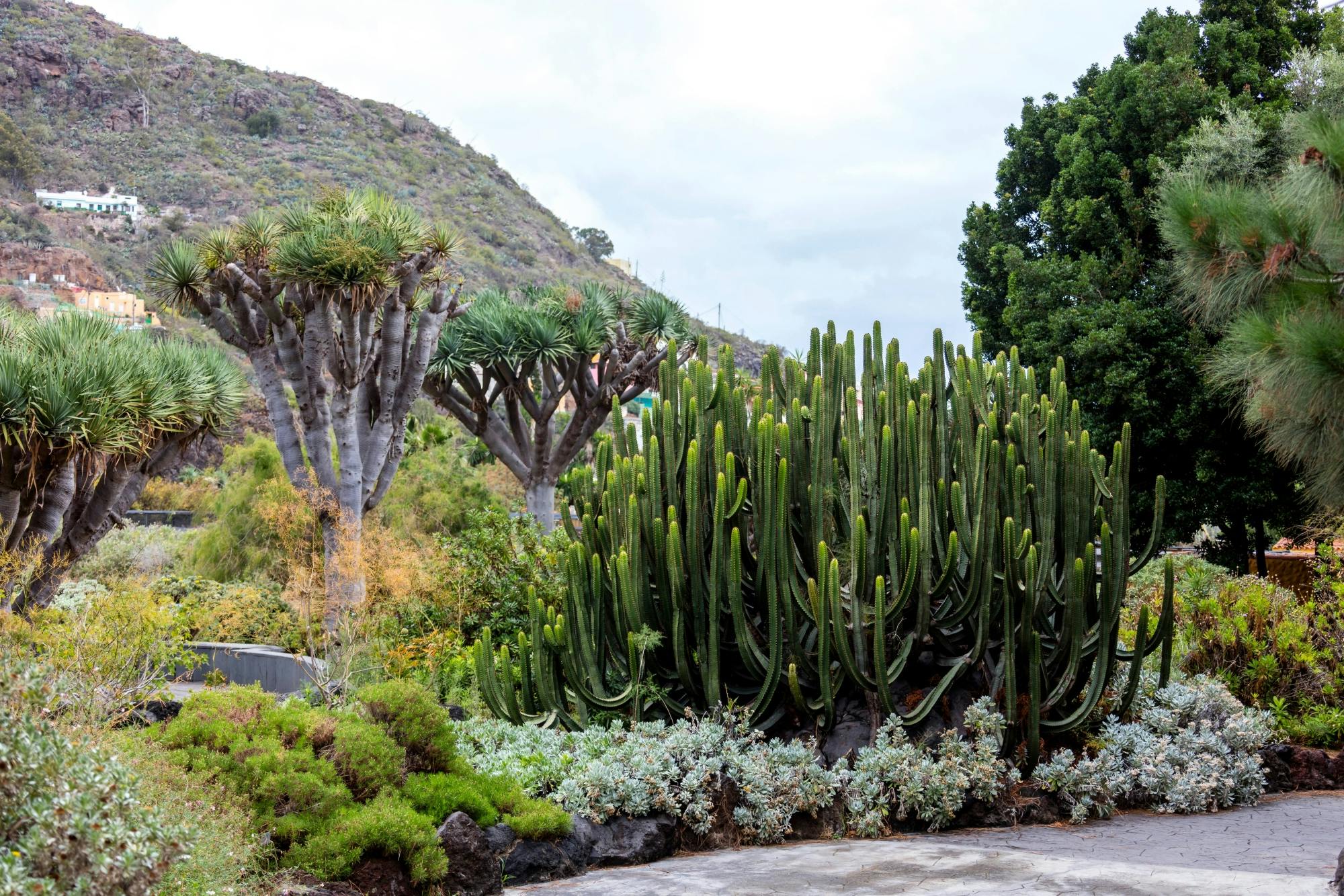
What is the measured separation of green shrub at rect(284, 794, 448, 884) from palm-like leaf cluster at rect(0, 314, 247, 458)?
573cm

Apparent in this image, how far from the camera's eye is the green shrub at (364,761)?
5.29m

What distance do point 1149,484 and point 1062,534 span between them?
935 cm

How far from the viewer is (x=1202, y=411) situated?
49.0 feet

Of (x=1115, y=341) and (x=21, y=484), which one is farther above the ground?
(x=1115, y=341)

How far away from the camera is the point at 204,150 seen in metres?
45.3

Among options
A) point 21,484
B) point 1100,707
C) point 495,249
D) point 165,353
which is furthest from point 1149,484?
point 495,249

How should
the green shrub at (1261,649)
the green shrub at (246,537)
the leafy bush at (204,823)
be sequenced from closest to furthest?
1. the leafy bush at (204,823)
2. the green shrub at (1261,649)
3. the green shrub at (246,537)

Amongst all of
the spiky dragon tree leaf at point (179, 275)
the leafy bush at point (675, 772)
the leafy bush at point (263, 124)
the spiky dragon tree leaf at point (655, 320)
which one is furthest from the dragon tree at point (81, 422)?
the leafy bush at point (263, 124)

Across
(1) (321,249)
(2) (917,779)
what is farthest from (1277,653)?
(1) (321,249)

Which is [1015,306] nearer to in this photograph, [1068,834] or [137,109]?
[1068,834]

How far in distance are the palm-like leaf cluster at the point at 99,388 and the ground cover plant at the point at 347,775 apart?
13.7ft

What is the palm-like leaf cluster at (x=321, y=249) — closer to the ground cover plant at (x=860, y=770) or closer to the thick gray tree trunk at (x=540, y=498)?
the thick gray tree trunk at (x=540, y=498)

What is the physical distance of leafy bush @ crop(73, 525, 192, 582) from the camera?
54.0 ft

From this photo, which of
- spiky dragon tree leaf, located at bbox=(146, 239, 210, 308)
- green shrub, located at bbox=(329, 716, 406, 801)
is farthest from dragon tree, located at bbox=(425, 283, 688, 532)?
green shrub, located at bbox=(329, 716, 406, 801)
